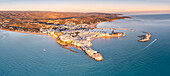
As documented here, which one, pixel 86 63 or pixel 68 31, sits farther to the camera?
pixel 68 31

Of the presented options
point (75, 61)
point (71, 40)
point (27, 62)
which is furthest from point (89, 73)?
point (71, 40)

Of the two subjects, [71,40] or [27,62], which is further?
[71,40]

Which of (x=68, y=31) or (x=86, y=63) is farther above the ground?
(x=68, y=31)

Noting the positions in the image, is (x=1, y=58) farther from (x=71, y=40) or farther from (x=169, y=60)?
(x=169, y=60)

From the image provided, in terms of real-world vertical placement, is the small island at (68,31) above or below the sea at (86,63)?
above

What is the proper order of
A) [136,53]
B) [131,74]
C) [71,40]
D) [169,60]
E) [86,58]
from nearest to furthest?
[131,74]
[169,60]
[86,58]
[136,53]
[71,40]

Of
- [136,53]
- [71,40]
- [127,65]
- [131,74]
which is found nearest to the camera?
[131,74]

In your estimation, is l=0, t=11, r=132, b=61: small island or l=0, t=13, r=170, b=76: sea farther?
l=0, t=11, r=132, b=61: small island

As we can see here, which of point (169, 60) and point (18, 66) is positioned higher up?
point (169, 60)

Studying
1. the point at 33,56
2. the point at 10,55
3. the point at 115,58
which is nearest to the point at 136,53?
the point at 115,58

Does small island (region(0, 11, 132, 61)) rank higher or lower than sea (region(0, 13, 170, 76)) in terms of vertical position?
higher

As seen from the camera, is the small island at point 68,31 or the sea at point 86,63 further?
the small island at point 68,31
